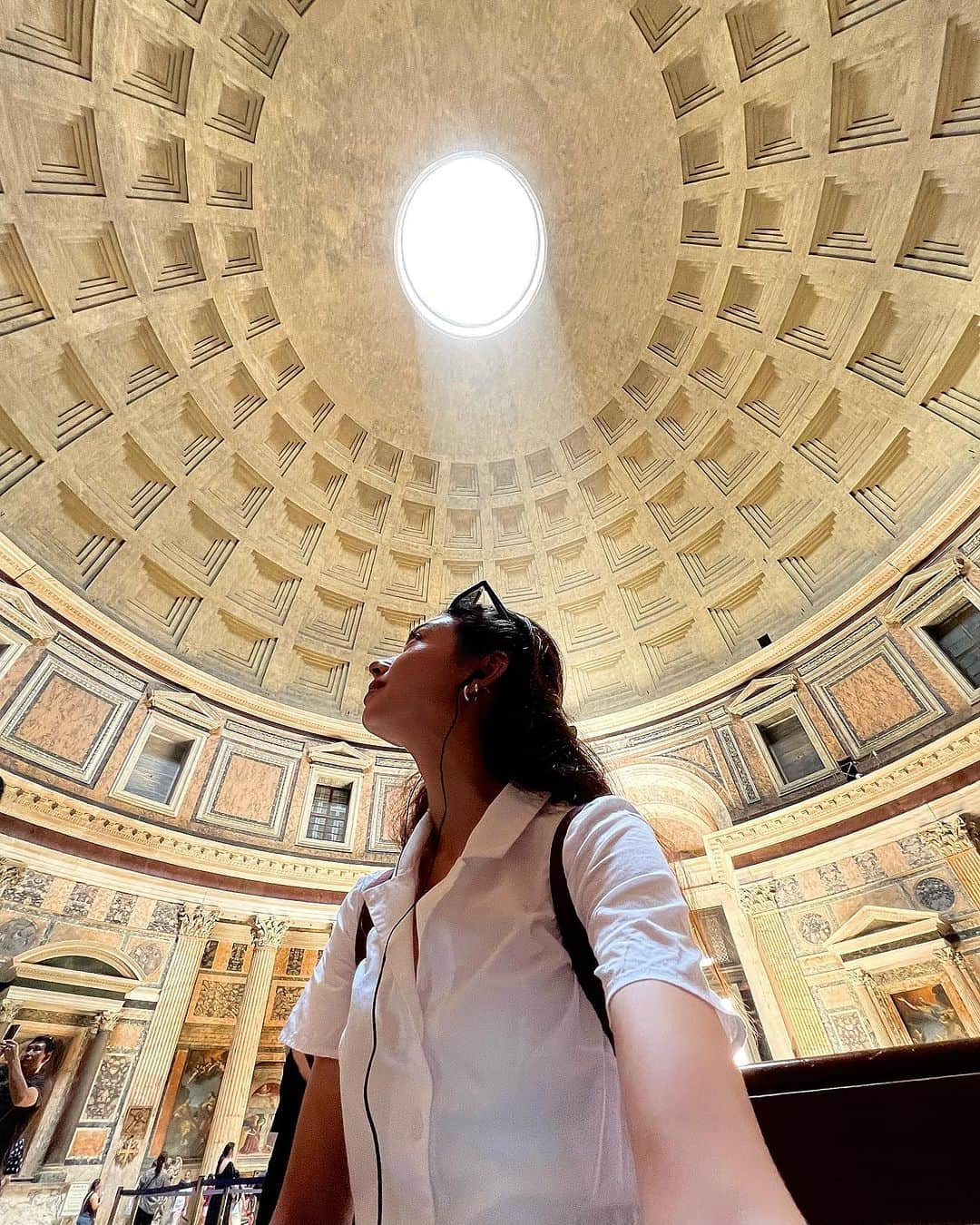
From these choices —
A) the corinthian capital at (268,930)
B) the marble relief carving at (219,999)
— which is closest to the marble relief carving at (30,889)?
the marble relief carving at (219,999)

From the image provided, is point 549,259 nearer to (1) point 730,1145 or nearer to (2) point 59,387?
(2) point 59,387

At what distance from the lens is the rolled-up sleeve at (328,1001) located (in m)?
1.60

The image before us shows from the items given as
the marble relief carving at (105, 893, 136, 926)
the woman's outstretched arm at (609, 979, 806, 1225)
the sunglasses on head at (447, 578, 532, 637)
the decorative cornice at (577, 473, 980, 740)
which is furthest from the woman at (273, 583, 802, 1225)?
the decorative cornice at (577, 473, 980, 740)

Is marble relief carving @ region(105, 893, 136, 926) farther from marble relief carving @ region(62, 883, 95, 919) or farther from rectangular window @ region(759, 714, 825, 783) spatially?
rectangular window @ region(759, 714, 825, 783)

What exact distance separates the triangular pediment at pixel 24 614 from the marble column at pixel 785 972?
14111 millimetres

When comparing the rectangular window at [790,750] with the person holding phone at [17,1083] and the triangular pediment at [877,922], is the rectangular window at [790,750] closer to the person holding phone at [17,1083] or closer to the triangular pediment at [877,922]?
the triangular pediment at [877,922]

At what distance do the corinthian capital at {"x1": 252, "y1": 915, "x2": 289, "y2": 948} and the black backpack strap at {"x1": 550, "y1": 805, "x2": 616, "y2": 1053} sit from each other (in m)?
11.8

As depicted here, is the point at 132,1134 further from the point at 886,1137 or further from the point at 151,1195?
the point at 886,1137

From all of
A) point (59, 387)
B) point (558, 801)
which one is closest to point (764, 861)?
point (558, 801)

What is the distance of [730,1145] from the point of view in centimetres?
70

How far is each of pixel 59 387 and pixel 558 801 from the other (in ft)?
48.8

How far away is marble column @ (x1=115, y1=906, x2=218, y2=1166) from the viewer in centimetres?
833

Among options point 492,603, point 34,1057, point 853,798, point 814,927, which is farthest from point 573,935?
point 853,798

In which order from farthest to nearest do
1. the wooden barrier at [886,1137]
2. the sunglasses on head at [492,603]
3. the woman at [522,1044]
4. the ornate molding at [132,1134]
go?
the ornate molding at [132,1134], the sunglasses on head at [492,603], the wooden barrier at [886,1137], the woman at [522,1044]
